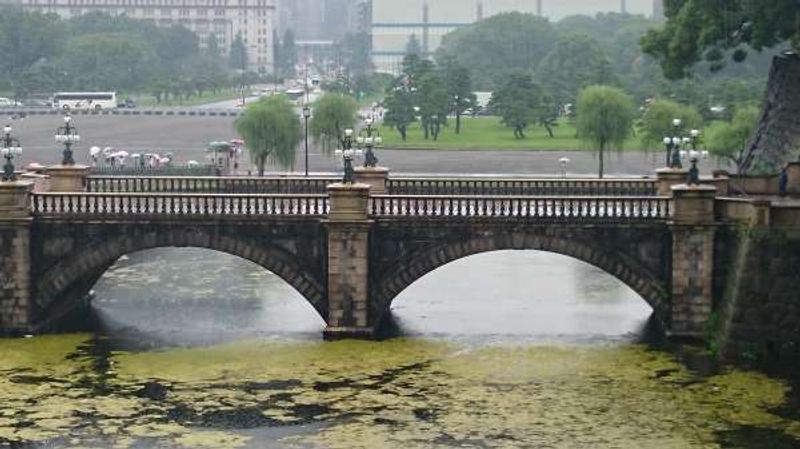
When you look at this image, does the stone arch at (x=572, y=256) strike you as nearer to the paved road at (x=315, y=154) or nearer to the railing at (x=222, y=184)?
the railing at (x=222, y=184)

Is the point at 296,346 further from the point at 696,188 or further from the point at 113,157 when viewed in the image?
the point at 113,157

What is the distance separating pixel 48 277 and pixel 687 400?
21.3m

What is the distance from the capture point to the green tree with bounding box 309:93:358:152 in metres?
110

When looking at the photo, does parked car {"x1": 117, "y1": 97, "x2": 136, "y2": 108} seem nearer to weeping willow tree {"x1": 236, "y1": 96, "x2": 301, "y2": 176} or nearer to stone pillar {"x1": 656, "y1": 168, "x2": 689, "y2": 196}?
weeping willow tree {"x1": 236, "y1": 96, "x2": 301, "y2": 176}

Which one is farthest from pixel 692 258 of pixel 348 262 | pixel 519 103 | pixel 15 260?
pixel 519 103

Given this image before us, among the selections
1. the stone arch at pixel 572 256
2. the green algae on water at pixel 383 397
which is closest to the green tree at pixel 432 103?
the stone arch at pixel 572 256

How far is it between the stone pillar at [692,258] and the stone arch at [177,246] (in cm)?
1103

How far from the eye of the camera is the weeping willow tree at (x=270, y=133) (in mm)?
99750

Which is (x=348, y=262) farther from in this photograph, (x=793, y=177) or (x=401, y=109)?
(x=401, y=109)

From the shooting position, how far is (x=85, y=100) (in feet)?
605

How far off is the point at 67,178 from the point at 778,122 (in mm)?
26033

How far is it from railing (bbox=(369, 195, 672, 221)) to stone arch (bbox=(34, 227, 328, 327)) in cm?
313

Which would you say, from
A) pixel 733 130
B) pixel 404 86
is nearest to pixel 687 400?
pixel 733 130

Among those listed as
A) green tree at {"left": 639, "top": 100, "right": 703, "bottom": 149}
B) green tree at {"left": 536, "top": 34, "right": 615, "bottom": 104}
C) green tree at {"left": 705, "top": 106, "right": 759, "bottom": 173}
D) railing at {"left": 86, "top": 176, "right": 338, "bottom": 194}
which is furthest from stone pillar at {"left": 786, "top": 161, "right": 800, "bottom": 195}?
green tree at {"left": 536, "top": 34, "right": 615, "bottom": 104}
